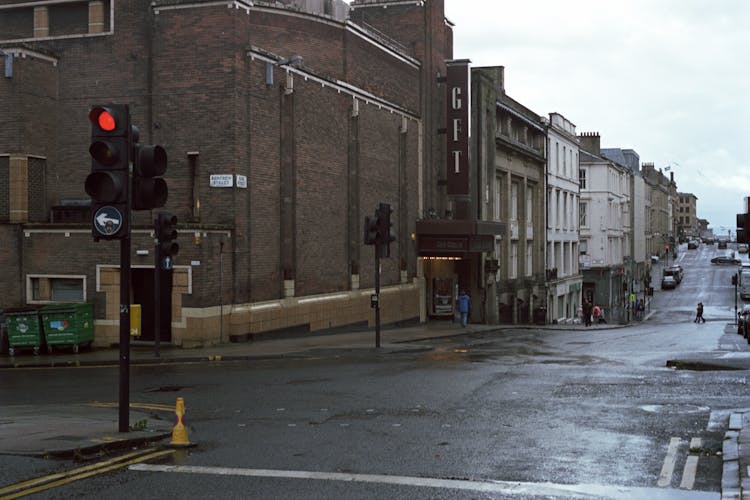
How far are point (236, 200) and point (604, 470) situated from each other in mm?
17869

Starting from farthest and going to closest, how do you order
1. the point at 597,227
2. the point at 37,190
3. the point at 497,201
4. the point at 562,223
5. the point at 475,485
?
the point at 597,227 < the point at 562,223 < the point at 497,201 < the point at 37,190 < the point at 475,485

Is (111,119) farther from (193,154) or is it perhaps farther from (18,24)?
(18,24)

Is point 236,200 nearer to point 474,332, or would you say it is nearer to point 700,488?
point 474,332

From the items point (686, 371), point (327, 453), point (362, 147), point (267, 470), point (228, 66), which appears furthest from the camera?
point (362, 147)

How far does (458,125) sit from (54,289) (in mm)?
22446

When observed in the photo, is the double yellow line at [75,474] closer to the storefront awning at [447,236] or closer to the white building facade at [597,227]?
the storefront awning at [447,236]

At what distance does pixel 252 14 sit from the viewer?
92.8 feet

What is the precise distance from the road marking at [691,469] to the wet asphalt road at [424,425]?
0.13 feet

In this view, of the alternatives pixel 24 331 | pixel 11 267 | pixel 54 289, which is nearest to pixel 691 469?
pixel 24 331

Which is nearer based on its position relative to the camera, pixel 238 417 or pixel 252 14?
pixel 238 417

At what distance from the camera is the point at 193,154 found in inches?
1022

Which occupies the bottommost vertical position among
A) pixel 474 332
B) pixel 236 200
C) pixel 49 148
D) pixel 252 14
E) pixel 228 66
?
pixel 474 332

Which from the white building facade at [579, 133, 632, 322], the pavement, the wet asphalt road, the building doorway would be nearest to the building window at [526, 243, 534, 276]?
the white building facade at [579, 133, 632, 322]

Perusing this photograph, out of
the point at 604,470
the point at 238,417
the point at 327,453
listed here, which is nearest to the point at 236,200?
the point at 238,417
